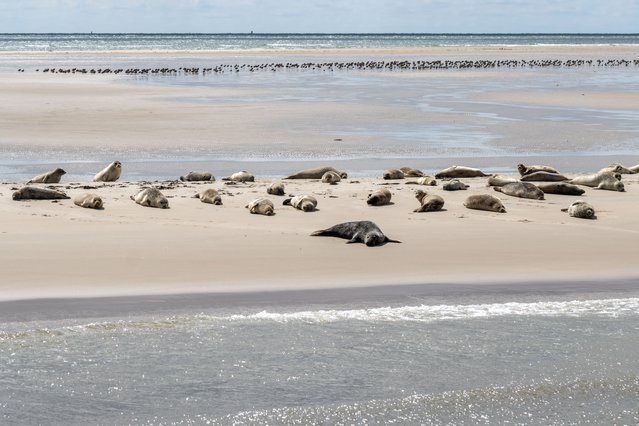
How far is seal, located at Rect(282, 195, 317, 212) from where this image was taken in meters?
10.7

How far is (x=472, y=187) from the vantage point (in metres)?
12.6

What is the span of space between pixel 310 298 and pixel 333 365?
1.66m

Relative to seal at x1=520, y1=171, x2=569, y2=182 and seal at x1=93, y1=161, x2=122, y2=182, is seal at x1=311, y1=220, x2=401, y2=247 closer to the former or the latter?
seal at x1=520, y1=171, x2=569, y2=182

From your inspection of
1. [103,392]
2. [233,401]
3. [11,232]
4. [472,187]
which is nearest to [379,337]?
[233,401]

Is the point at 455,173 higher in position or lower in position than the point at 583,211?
higher

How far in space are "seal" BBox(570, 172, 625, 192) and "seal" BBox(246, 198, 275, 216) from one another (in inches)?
180

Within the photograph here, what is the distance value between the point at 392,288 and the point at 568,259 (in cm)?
197

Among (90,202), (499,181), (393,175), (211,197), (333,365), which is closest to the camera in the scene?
(333,365)

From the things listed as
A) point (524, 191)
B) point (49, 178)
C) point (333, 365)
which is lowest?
point (333, 365)

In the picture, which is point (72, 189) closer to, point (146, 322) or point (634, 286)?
point (146, 322)

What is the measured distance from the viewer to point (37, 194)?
36.3 feet

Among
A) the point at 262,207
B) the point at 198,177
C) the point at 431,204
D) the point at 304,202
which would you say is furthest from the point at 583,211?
the point at 198,177

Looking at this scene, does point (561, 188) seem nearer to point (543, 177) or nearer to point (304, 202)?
point (543, 177)

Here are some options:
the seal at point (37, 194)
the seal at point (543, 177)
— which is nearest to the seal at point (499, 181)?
the seal at point (543, 177)
